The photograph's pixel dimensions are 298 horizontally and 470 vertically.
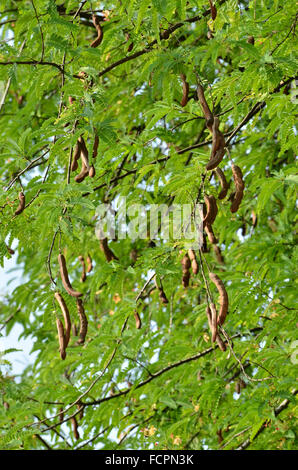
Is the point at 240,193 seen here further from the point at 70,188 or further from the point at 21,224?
→ the point at 21,224

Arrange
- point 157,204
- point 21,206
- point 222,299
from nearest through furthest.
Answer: point 222,299 → point 21,206 → point 157,204

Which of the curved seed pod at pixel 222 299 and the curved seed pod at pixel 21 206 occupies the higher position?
the curved seed pod at pixel 21 206

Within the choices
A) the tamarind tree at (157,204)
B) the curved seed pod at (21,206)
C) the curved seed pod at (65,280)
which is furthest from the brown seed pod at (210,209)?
the curved seed pod at (21,206)

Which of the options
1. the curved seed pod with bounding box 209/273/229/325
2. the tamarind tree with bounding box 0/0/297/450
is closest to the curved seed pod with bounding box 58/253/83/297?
the tamarind tree with bounding box 0/0/297/450

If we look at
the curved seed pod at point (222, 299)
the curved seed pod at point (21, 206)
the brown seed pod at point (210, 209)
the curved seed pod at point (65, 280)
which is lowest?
the curved seed pod at point (222, 299)

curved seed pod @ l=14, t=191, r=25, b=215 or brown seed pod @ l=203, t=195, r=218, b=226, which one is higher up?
curved seed pod @ l=14, t=191, r=25, b=215

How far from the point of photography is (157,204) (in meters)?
4.66

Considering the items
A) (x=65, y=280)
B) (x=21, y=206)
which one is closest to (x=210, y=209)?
(x=65, y=280)

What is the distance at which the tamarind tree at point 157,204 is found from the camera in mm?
2990

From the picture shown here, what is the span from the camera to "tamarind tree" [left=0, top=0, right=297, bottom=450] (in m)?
2.99

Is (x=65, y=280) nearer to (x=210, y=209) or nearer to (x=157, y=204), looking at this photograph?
(x=210, y=209)

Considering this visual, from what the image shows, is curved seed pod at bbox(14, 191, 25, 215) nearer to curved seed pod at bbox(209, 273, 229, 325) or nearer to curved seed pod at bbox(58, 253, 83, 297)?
curved seed pod at bbox(58, 253, 83, 297)

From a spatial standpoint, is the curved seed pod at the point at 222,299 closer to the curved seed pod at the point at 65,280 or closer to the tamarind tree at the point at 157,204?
the tamarind tree at the point at 157,204

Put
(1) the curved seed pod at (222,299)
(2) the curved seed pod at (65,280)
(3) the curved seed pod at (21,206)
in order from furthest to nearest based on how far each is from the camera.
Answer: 1. (3) the curved seed pod at (21,206)
2. (2) the curved seed pod at (65,280)
3. (1) the curved seed pod at (222,299)
